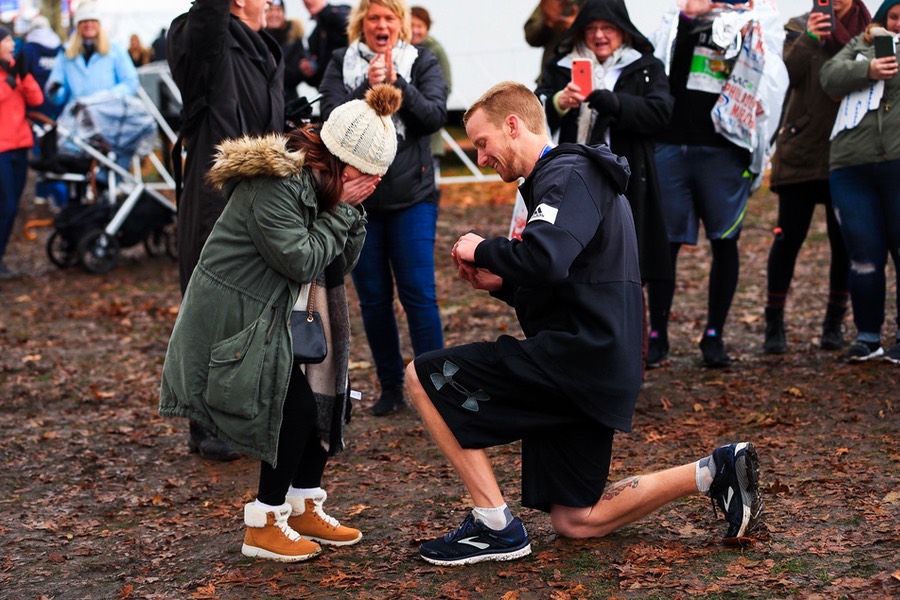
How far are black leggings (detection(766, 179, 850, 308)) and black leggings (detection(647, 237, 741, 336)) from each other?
499mm

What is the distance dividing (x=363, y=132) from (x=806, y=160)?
381 centimetres

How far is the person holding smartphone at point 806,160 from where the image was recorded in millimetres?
6859

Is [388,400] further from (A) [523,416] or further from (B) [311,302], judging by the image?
(A) [523,416]

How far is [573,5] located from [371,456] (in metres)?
3.44

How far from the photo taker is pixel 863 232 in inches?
261

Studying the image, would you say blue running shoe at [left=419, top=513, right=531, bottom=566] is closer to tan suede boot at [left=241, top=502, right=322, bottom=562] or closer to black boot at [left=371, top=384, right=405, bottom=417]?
tan suede boot at [left=241, top=502, right=322, bottom=562]

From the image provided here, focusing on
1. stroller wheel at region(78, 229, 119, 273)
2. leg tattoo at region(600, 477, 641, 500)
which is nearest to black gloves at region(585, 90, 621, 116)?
leg tattoo at region(600, 477, 641, 500)

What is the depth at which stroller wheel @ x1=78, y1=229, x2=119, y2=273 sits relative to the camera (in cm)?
1148

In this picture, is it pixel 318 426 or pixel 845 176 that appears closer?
pixel 318 426

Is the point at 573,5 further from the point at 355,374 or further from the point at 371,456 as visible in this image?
the point at 371,456

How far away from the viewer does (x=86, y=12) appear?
12.0 m

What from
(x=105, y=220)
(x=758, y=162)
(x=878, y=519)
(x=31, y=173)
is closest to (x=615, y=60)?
(x=758, y=162)

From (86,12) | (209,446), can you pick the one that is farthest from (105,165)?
(209,446)

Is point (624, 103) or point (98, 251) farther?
point (98, 251)
